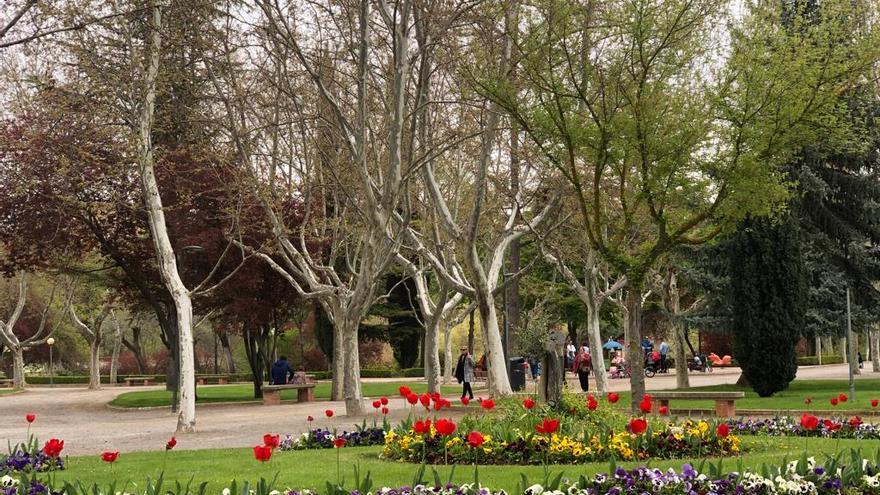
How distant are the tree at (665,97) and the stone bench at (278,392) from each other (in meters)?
15.4

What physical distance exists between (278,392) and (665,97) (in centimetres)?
1791

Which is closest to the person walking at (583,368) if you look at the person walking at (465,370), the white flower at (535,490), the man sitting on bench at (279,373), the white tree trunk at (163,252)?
the person walking at (465,370)

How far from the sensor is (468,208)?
33312mm

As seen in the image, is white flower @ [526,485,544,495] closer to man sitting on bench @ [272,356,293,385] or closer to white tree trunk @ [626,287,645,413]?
white tree trunk @ [626,287,645,413]

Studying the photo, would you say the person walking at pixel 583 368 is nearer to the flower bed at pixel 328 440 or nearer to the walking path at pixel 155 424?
the walking path at pixel 155 424

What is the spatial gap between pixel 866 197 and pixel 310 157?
1705cm

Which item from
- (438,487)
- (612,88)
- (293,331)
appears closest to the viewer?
(438,487)

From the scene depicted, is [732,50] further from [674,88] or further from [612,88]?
[612,88]

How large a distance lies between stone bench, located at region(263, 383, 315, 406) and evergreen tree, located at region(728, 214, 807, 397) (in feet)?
44.7

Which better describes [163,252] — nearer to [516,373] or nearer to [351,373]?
[351,373]

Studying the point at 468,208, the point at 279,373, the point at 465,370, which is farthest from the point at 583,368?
the point at 279,373

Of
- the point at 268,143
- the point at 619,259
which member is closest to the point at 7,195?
the point at 268,143

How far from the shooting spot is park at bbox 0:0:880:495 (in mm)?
11359

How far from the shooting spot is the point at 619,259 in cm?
1880
